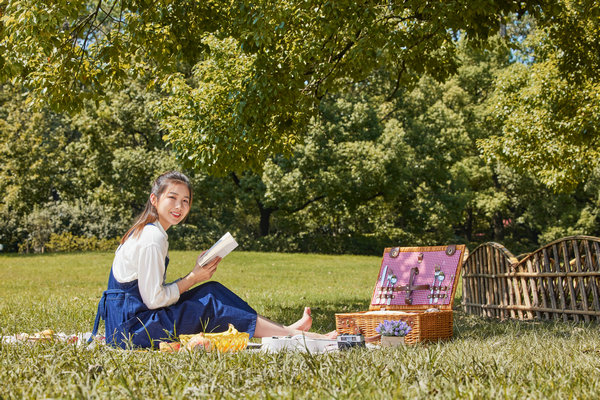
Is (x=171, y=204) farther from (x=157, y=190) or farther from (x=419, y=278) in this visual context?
(x=419, y=278)

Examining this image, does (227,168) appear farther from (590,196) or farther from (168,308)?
(590,196)

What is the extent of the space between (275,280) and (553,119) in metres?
8.59

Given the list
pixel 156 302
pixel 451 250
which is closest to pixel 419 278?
pixel 451 250

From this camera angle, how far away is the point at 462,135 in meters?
30.6

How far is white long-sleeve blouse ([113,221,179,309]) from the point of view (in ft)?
15.8

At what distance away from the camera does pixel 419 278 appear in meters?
6.89

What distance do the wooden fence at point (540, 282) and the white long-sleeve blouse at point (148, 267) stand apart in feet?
16.8


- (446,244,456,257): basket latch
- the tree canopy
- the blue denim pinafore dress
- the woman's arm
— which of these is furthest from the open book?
the tree canopy

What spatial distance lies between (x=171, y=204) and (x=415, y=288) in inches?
118

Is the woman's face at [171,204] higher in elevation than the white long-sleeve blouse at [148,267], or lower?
higher

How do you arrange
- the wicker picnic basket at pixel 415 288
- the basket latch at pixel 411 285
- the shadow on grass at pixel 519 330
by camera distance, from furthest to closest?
the basket latch at pixel 411 285
the wicker picnic basket at pixel 415 288
the shadow on grass at pixel 519 330

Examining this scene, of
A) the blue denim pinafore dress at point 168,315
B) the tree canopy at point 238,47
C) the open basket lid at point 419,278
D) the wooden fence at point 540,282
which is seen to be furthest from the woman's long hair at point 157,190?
the wooden fence at point 540,282

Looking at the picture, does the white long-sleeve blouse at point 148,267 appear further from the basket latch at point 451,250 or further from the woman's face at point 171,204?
the basket latch at point 451,250

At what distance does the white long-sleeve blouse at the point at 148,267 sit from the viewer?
482 centimetres
